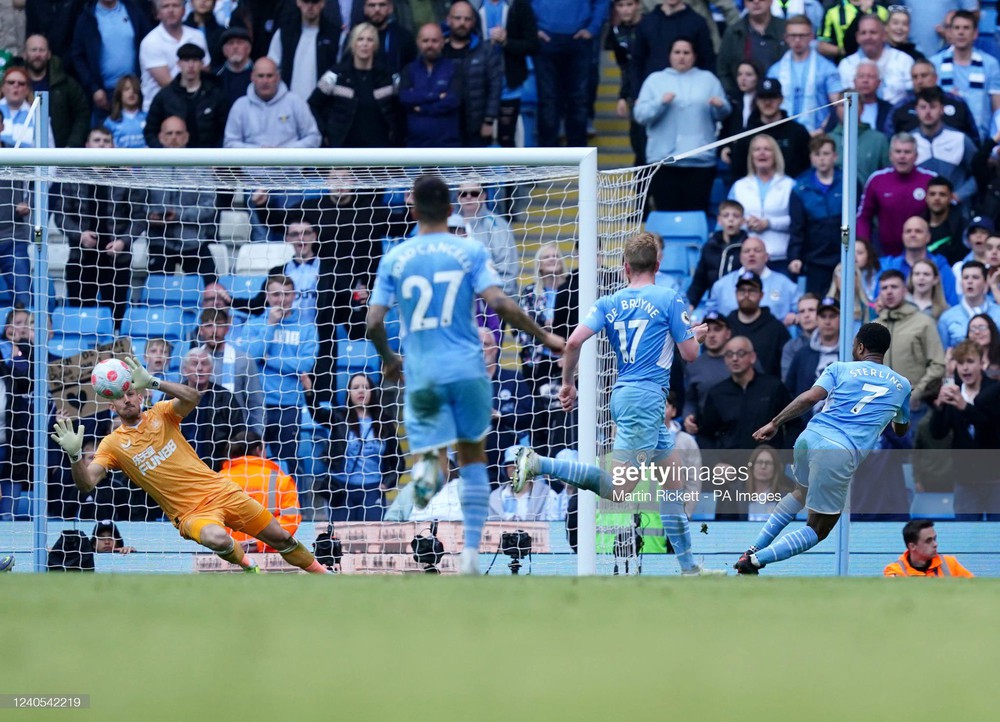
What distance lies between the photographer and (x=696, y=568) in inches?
325

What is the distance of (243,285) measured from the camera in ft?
37.6

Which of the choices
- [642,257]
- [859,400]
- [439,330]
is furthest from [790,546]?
[439,330]

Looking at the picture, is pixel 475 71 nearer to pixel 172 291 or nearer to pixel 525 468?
pixel 172 291

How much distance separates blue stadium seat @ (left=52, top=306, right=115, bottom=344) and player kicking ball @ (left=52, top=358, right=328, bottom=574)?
2.12m

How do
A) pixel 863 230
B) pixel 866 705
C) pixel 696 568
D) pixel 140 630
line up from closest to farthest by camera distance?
pixel 866 705
pixel 140 630
pixel 696 568
pixel 863 230

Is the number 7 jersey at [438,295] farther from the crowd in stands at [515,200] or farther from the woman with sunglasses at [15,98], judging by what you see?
the woman with sunglasses at [15,98]

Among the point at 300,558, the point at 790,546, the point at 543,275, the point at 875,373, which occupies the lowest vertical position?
the point at 300,558

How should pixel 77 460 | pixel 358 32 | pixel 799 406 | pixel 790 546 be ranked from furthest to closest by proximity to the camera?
pixel 358 32
pixel 77 460
pixel 790 546
pixel 799 406

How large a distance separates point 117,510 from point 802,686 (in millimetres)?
8212

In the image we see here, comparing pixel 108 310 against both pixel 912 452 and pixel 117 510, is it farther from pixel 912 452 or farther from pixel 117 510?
pixel 912 452

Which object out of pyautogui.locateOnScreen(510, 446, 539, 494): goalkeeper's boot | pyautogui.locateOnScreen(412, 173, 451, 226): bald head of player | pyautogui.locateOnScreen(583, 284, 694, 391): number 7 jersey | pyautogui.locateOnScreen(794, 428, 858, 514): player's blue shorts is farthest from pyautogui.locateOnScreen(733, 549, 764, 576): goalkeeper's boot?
pyautogui.locateOnScreen(412, 173, 451, 226): bald head of player

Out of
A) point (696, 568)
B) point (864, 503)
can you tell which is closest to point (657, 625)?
point (696, 568)

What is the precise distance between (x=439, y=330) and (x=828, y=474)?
332 cm

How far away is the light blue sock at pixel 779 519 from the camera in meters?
8.98
